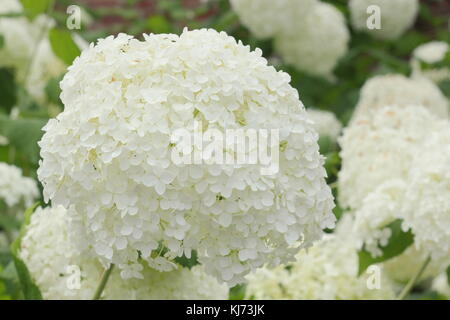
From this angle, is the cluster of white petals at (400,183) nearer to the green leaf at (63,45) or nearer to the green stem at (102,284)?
the green stem at (102,284)

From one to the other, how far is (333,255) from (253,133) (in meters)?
0.79

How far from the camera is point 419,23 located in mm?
4770

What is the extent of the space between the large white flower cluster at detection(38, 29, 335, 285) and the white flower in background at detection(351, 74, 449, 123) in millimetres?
1627

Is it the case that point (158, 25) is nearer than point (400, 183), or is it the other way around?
point (400, 183)

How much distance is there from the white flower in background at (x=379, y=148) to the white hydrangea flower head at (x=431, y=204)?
27 cm

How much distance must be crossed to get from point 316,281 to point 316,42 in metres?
1.69

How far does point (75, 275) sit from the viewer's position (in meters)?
1.60

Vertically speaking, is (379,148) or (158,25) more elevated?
(379,148)

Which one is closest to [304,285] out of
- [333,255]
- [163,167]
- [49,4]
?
[333,255]

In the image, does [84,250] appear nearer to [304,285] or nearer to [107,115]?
[107,115]

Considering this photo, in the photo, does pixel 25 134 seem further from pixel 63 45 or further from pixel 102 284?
pixel 102 284

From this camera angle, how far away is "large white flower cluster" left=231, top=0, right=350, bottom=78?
3139mm

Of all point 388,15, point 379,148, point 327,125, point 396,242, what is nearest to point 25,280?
point 396,242

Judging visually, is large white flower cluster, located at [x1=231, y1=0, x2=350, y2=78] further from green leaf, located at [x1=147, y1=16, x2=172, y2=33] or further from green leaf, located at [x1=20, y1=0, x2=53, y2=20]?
green leaf, located at [x1=20, y1=0, x2=53, y2=20]
